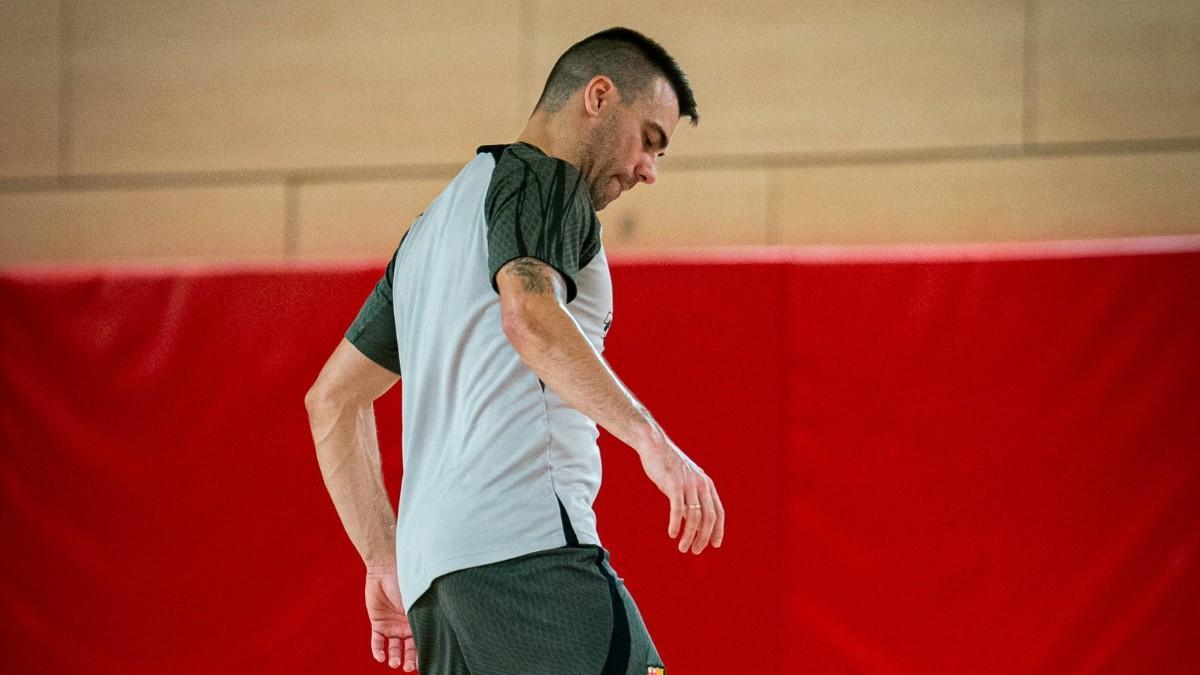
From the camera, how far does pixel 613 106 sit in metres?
1.75

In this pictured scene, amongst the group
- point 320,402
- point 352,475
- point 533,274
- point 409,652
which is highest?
point 533,274

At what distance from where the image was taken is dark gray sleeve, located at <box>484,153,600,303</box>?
1509mm

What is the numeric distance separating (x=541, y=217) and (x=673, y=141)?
7.19 feet

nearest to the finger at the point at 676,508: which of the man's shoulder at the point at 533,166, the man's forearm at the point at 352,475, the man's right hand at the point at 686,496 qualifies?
the man's right hand at the point at 686,496

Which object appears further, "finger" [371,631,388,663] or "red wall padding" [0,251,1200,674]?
"red wall padding" [0,251,1200,674]

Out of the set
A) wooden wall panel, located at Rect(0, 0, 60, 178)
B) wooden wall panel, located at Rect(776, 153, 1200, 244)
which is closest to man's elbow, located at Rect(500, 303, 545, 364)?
wooden wall panel, located at Rect(776, 153, 1200, 244)

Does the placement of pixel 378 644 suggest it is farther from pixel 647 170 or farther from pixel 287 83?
pixel 287 83

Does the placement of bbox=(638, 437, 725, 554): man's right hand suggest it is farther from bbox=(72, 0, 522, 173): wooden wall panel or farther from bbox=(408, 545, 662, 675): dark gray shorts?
bbox=(72, 0, 522, 173): wooden wall panel

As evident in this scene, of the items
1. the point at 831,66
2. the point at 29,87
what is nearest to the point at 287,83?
the point at 29,87

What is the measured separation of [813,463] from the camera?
3.20 meters

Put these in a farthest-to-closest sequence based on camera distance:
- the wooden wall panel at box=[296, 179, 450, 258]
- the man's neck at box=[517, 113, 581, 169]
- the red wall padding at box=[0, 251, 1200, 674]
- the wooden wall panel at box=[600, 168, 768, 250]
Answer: the wooden wall panel at box=[296, 179, 450, 258] → the wooden wall panel at box=[600, 168, 768, 250] → the red wall padding at box=[0, 251, 1200, 674] → the man's neck at box=[517, 113, 581, 169]

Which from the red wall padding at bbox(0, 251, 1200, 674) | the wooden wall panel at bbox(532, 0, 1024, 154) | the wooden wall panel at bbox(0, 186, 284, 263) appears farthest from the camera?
the wooden wall panel at bbox(0, 186, 284, 263)

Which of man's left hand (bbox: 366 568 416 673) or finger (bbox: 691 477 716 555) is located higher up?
finger (bbox: 691 477 716 555)

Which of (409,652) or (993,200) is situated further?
(993,200)
